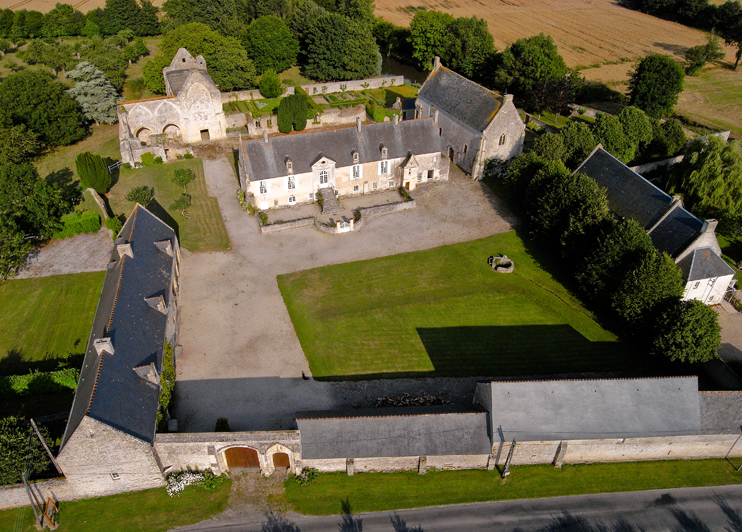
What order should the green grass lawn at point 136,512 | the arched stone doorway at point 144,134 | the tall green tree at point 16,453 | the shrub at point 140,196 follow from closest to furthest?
the tall green tree at point 16,453
the green grass lawn at point 136,512
the shrub at point 140,196
the arched stone doorway at point 144,134

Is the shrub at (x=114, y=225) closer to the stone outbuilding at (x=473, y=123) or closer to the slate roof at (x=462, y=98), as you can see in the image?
the stone outbuilding at (x=473, y=123)

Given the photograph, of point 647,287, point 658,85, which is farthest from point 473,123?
point 658,85

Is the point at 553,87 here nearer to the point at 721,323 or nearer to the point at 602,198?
the point at 602,198

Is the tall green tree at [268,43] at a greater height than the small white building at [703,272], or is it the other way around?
the tall green tree at [268,43]

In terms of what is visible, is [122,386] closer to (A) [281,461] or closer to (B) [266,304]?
(A) [281,461]

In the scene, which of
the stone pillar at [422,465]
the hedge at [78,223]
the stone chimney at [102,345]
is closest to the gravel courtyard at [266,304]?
the stone pillar at [422,465]
